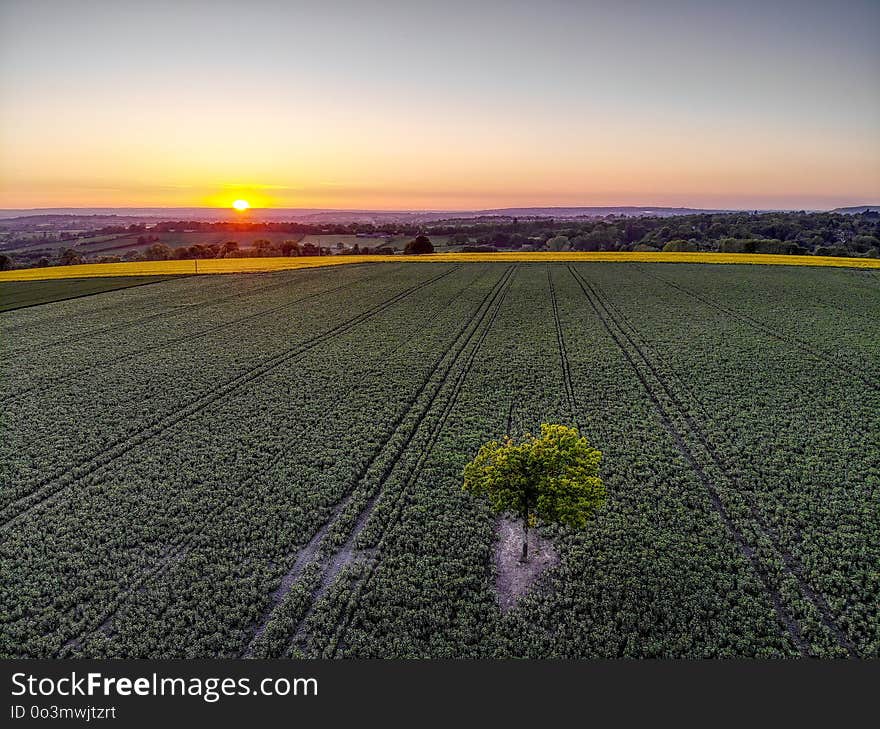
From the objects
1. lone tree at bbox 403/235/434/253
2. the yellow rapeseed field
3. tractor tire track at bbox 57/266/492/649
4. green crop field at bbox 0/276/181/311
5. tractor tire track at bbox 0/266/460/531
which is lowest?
tractor tire track at bbox 57/266/492/649

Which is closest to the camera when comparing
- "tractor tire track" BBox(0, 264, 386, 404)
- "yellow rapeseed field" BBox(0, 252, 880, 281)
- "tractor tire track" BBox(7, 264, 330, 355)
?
"tractor tire track" BBox(0, 264, 386, 404)

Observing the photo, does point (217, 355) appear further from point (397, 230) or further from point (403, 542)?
point (397, 230)

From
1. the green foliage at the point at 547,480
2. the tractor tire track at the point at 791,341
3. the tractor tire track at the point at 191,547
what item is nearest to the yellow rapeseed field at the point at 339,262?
the tractor tire track at the point at 791,341

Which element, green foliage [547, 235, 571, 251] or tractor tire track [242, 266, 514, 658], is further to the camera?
green foliage [547, 235, 571, 251]

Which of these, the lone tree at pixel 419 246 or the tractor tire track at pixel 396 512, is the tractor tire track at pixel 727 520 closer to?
the tractor tire track at pixel 396 512

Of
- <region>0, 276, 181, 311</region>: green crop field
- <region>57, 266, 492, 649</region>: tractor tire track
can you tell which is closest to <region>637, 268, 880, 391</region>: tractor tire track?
<region>57, 266, 492, 649</region>: tractor tire track

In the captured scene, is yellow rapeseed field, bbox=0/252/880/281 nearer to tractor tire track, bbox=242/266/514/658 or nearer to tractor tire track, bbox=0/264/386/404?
tractor tire track, bbox=0/264/386/404

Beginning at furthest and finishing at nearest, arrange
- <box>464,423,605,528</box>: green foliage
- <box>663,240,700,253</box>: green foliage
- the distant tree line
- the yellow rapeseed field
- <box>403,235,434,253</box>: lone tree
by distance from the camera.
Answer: <box>403,235,434,253</box>: lone tree
<box>663,240,700,253</box>: green foliage
the distant tree line
the yellow rapeseed field
<box>464,423,605,528</box>: green foliage
